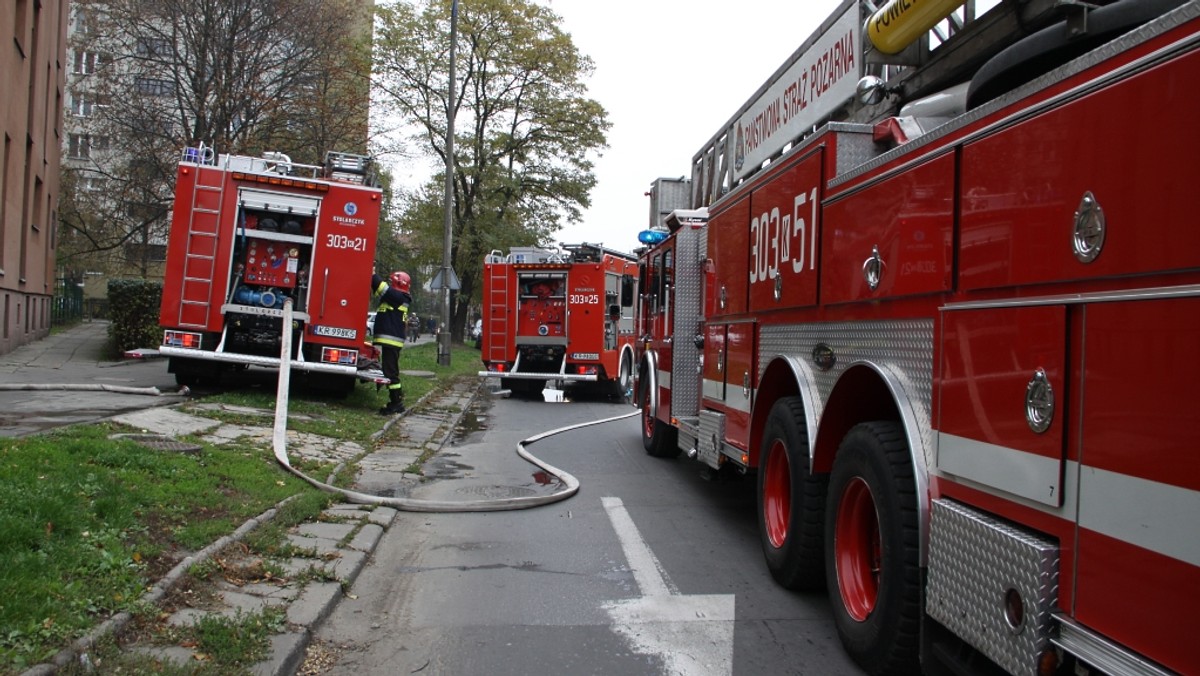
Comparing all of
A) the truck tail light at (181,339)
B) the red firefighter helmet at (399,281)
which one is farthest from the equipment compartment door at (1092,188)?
the truck tail light at (181,339)

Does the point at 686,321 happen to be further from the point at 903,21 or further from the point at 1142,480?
the point at 1142,480

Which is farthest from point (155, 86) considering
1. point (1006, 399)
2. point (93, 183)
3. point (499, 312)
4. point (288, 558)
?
point (1006, 399)

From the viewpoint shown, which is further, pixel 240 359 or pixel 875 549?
pixel 240 359

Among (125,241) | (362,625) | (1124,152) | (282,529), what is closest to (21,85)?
(125,241)

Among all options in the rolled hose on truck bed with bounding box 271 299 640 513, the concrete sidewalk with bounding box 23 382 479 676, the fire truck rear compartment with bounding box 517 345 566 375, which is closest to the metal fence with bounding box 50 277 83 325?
the fire truck rear compartment with bounding box 517 345 566 375

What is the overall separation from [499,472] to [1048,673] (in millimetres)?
6901

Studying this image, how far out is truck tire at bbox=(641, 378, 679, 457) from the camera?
391 inches

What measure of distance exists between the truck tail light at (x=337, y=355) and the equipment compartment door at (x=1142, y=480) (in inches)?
410

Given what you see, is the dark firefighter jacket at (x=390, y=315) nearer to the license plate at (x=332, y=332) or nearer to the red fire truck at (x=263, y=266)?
the red fire truck at (x=263, y=266)

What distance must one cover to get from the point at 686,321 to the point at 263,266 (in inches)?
266

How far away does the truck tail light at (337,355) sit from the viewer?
11.7 m

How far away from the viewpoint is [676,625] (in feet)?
14.8

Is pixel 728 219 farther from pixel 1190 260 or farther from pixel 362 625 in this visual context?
pixel 1190 260

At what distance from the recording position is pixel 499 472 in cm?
901
